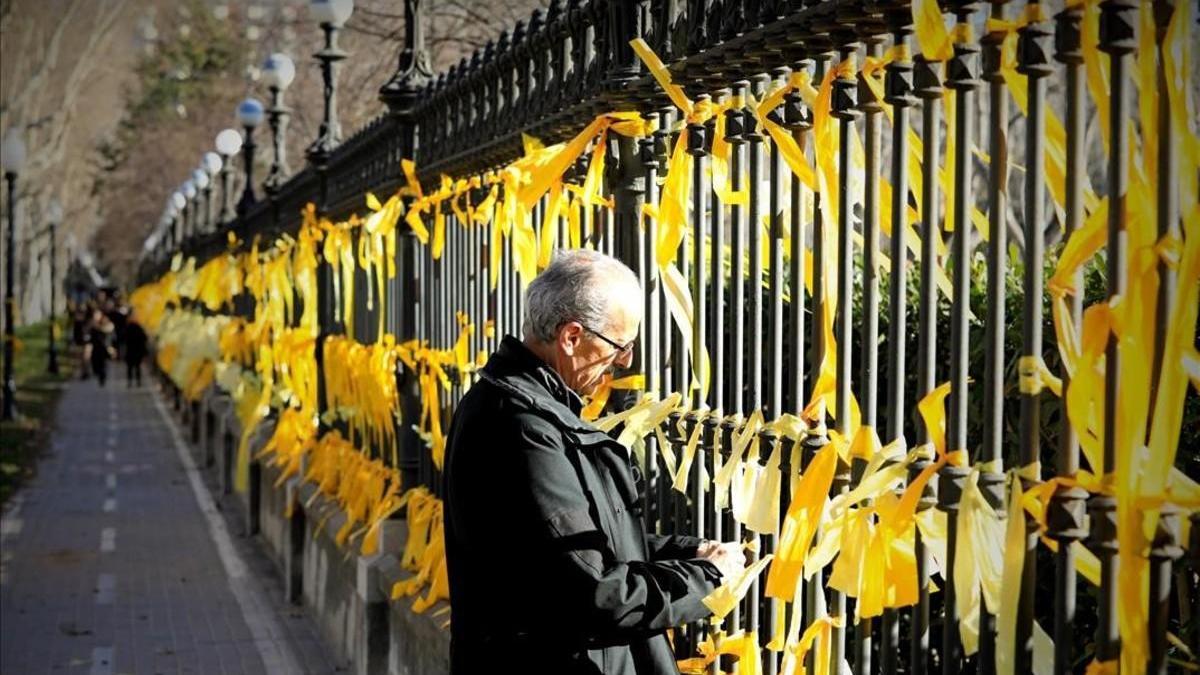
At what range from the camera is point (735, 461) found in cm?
394

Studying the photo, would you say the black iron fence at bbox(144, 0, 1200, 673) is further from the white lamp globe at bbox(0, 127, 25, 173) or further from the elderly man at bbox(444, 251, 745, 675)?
the white lamp globe at bbox(0, 127, 25, 173)

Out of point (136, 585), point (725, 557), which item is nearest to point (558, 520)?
point (725, 557)

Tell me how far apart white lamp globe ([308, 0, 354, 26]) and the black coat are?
904 centimetres

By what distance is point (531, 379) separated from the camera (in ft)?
12.3

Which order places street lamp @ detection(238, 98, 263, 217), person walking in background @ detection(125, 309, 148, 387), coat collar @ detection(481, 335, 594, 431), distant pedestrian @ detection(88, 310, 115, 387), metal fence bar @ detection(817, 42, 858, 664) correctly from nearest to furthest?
metal fence bar @ detection(817, 42, 858, 664) < coat collar @ detection(481, 335, 594, 431) < street lamp @ detection(238, 98, 263, 217) < person walking in background @ detection(125, 309, 148, 387) < distant pedestrian @ detection(88, 310, 115, 387)

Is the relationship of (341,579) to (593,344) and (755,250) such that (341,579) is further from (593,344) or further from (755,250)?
(593,344)

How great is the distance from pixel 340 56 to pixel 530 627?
946 cm

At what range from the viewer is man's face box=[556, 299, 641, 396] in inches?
147

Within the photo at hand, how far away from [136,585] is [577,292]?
9829mm

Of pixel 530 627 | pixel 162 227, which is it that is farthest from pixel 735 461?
pixel 162 227

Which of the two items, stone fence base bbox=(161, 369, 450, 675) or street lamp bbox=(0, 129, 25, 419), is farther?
street lamp bbox=(0, 129, 25, 419)

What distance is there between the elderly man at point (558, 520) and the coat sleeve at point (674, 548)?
54mm

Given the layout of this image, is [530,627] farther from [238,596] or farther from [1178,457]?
[238,596]

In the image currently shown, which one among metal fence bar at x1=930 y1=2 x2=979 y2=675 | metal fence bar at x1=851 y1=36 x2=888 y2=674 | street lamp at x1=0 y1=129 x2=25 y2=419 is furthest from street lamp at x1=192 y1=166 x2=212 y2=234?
metal fence bar at x1=930 y1=2 x2=979 y2=675
